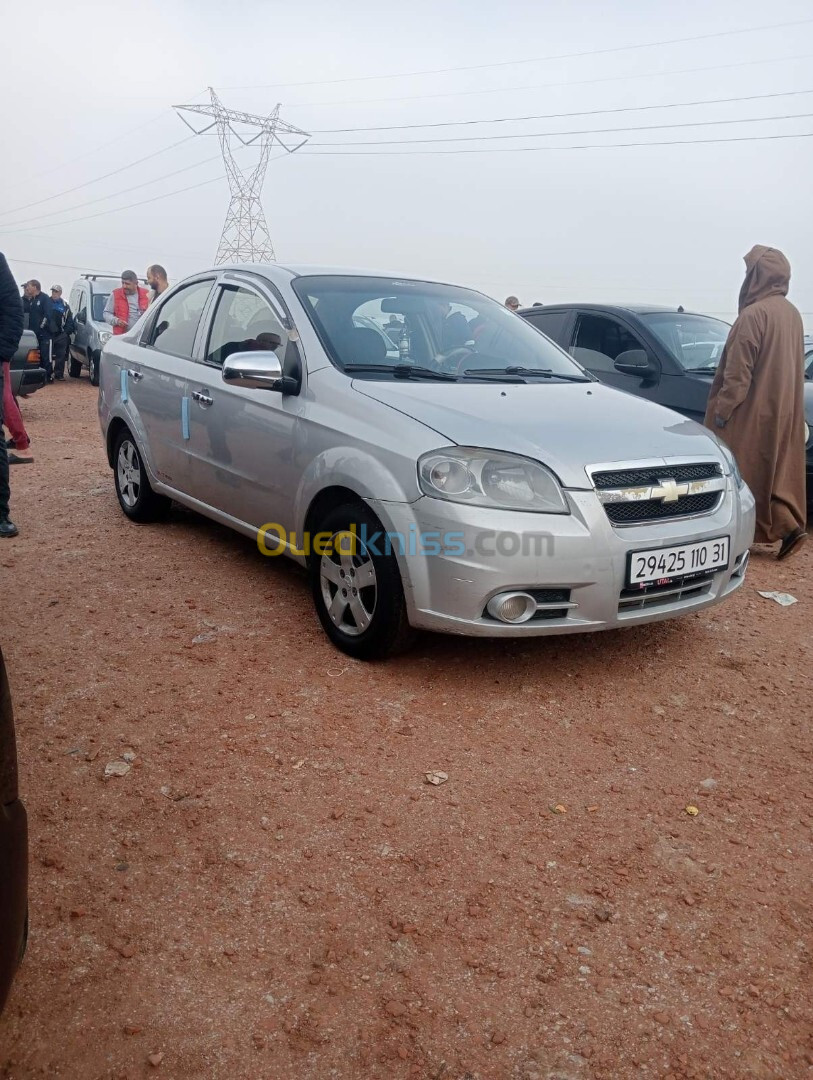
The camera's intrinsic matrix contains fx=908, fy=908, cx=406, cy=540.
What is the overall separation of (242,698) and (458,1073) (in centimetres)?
183

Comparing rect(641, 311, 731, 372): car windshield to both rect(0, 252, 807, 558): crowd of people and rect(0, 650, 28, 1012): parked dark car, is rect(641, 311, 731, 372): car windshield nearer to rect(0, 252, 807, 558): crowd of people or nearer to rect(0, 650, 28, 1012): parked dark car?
rect(0, 252, 807, 558): crowd of people

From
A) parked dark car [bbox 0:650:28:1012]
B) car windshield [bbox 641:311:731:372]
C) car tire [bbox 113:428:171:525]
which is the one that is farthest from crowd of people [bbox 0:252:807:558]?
parked dark car [bbox 0:650:28:1012]

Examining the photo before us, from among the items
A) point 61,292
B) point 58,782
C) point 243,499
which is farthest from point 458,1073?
point 61,292

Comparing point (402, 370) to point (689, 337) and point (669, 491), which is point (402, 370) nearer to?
point (669, 491)

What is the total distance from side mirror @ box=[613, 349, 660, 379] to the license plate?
9.44ft

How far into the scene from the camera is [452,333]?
443 centimetres

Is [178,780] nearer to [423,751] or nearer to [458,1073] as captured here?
A: [423,751]

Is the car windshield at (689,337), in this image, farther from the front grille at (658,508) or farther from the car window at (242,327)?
the car window at (242,327)

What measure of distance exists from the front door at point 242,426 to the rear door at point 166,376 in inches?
6.3

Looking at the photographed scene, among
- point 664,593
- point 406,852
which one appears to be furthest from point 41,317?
point 406,852

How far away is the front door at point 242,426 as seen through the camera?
162 inches

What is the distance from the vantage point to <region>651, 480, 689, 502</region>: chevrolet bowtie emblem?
3.50 metres

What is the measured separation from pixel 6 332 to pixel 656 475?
13.2ft

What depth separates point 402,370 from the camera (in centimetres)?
400
